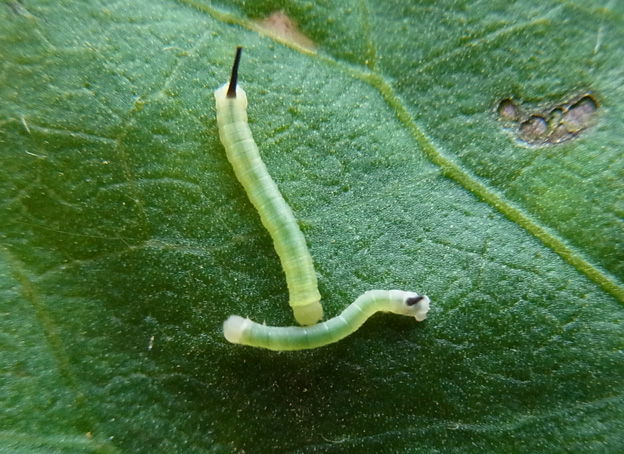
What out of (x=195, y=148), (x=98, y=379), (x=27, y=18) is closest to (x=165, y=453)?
(x=98, y=379)

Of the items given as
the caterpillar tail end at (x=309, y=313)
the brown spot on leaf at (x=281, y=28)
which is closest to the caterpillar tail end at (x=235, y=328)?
the caterpillar tail end at (x=309, y=313)

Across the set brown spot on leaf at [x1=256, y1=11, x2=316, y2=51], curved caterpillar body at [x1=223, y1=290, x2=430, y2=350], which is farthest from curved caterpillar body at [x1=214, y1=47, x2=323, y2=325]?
brown spot on leaf at [x1=256, y1=11, x2=316, y2=51]

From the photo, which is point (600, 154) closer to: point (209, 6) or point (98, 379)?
point (209, 6)

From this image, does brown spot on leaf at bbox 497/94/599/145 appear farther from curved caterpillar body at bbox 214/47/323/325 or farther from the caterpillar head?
curved caterpillar body at bbox 214/47/323/325

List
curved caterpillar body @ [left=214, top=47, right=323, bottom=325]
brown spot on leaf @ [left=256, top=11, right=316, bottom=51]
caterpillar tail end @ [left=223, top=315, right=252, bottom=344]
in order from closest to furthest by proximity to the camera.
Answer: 1. caterpillar tail end @ [left=223, top=315, right=252, bottom=344]
2. curved caterpillar body @ [left=214, top=47, right=323, bottom=325]
3. brown spot on leaf @ [left=256, top=11, right=316, bottom=51]

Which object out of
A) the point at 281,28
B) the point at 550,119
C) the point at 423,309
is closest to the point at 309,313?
the point at 423,309

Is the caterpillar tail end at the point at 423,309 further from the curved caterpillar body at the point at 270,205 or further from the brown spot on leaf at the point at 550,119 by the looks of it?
the brown spot on leaf at the point at 550,119

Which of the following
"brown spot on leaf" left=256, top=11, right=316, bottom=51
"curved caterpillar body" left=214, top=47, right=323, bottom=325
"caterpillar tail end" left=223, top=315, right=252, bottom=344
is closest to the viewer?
"caterpillar tail end" left=223, top=315, right=252, bottom=344
